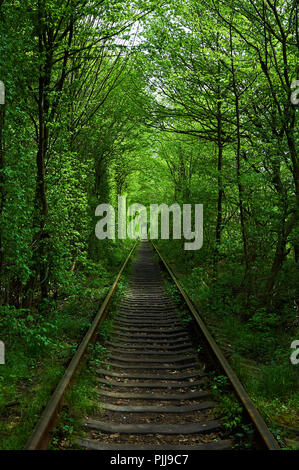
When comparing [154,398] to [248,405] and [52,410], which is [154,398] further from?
[52,410]

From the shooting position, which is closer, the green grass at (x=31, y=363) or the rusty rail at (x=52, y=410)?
the rusty rail at (x=52, y=410)

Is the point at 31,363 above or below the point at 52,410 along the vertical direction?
below

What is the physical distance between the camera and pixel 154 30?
9375mm

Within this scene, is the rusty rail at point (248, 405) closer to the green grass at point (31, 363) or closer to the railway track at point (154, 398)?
the railway track at point (154, 398)

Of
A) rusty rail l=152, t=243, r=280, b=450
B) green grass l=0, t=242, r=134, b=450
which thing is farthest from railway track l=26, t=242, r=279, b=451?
green grass l=0, t=242, r=134, b=450

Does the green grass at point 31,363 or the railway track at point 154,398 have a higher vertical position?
the green grass at point 31,363

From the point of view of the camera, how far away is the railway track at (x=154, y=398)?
10.8 feet

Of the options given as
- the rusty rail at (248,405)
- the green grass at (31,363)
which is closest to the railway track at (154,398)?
the rusty rail at (248,405)

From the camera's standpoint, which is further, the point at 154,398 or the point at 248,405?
the point at 154,398

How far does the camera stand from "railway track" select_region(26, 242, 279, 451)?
A: 330 cm

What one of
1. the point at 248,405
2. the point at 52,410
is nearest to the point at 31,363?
the point at 52,410

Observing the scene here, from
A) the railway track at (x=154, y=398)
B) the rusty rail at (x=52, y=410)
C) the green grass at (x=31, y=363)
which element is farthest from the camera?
the green grass at (x=31, y=363)

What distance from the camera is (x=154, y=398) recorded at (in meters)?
4.29

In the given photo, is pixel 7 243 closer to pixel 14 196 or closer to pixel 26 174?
pixel 14 196
